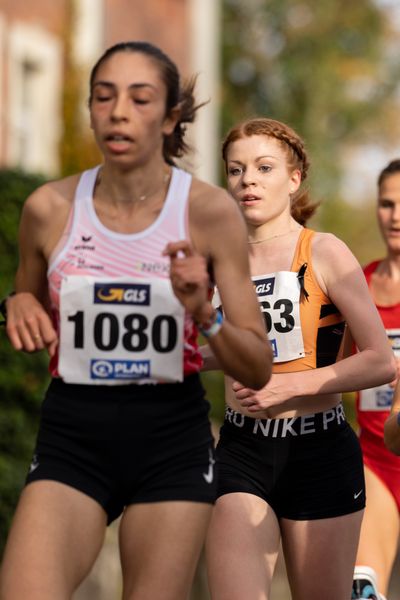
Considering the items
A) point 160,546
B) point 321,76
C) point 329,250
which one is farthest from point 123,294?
point 321,76

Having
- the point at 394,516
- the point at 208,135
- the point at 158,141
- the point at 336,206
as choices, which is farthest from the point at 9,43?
the point at 336,206

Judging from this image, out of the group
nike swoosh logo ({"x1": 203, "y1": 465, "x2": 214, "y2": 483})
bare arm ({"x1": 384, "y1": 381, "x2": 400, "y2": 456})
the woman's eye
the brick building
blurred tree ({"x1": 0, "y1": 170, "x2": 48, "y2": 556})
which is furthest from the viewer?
the brick building

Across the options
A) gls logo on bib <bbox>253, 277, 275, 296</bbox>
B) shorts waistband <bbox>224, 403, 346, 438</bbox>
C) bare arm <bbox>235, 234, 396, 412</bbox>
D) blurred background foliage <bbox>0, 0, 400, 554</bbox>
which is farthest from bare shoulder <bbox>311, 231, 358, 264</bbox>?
blurred background foliage <bbox>0, 0, 400, 554</bbox>

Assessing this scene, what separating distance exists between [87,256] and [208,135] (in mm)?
20702

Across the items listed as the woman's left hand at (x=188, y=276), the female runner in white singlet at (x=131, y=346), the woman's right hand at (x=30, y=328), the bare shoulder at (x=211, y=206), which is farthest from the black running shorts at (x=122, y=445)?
the bare shoulder at (x=211, y=206)

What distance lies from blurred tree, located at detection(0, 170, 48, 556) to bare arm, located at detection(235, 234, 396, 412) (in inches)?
153

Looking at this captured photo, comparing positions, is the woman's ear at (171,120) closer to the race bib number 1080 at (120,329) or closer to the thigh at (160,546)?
the race bib number 1080 at (120,329)

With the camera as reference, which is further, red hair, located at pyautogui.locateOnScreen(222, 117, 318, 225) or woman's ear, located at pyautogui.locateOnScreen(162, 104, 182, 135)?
red hair, located at pyautogui.locateOnScreen(222, 117, 318, 225)

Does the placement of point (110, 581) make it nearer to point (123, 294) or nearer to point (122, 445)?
point (122, 445)

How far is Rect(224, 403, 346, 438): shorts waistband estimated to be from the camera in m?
5.32

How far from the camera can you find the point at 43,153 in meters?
17.6

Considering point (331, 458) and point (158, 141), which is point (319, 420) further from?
point (158, 141)

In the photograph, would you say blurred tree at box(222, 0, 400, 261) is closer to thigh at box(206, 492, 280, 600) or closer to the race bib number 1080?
thigh at box(206, 492, 280, 600)

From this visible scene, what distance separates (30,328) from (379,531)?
110 inches
